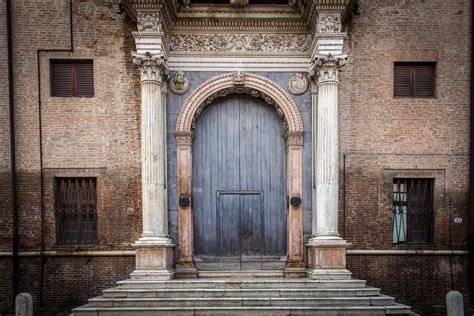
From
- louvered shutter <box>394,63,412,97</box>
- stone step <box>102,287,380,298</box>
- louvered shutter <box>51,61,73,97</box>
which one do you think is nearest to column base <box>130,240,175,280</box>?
stone step <box>102,287,380,298</box>

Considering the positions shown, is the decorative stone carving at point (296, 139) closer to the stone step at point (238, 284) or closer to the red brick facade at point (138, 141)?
the red brick facade at point (138, 141)

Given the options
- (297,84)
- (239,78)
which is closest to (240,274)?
(239,78)

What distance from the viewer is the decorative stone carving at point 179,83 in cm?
1040

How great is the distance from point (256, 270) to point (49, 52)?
7763 millimetres

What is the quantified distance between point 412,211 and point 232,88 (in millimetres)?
5815

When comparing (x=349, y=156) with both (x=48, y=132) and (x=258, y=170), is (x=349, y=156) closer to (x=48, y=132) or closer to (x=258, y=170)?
(x=258, y=170)

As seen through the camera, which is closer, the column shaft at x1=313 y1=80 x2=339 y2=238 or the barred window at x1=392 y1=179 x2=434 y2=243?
the column shaft at x1=313 y1=80 x2=339 y2=238

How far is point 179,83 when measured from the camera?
1043 cm

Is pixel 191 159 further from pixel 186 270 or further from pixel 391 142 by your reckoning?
pixel 391 142

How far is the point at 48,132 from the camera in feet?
35.3

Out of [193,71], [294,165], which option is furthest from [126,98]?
[294,165]

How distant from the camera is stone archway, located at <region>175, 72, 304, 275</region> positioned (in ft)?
33.8

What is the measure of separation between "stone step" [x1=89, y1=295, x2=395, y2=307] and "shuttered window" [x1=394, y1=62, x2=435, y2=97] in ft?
18.5

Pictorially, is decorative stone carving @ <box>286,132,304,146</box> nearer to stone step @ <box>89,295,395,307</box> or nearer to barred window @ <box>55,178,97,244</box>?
stone step @ <box>89,295,395,307</box>
